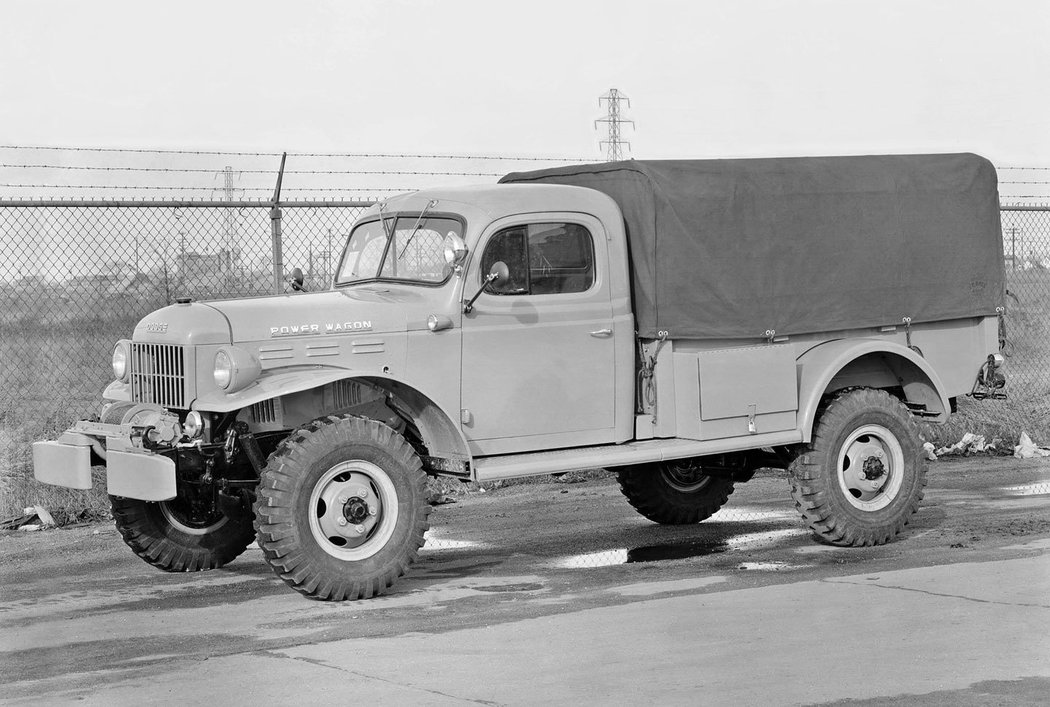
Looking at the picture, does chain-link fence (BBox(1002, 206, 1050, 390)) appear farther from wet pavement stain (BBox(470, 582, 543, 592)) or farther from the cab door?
wet pavement stain (BBox(470, 582, 543, 592))

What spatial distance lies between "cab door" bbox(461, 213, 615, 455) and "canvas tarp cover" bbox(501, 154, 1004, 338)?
39cm

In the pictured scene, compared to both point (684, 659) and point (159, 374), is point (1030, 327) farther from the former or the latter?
point (684, 659)

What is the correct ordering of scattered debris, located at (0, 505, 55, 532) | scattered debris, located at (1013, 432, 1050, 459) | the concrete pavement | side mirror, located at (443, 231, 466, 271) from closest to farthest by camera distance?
the concrete pavement < side mirror, located at (443, 231, 466, 271) < scattered debris, located at (0, 505, 55, 532) < scattered debris, located at (1013, 432, 1050, 459)

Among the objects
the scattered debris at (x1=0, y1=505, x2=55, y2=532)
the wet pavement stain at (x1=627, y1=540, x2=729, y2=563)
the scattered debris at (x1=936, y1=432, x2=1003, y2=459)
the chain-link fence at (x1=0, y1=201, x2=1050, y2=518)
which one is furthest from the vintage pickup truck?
the scattered debris at (x1=936, y1=432, x2=1003, y2=459)

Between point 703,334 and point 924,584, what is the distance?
2.17 metres

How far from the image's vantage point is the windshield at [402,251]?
9.05 metres

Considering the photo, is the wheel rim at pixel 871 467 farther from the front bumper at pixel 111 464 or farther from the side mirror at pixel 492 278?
the front bumper at pixel 111 464

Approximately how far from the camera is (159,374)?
8594 mm

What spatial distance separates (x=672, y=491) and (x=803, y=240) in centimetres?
221

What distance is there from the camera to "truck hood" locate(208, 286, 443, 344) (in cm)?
833

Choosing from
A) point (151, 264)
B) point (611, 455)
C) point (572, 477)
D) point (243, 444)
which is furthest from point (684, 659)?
point (151, 264)

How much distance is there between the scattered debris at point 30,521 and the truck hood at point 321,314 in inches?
136

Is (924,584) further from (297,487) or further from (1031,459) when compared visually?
(1031,459)

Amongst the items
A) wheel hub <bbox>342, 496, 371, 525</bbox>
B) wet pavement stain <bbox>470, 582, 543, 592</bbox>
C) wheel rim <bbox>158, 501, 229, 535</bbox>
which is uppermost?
wheel hub <bbox>342, 496, 371, 525</bbox>
